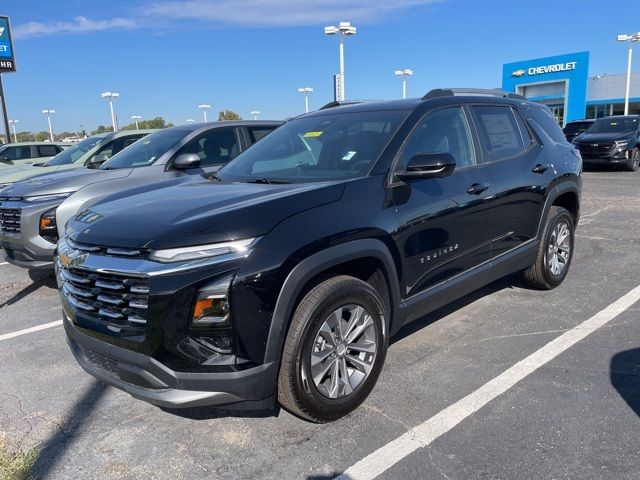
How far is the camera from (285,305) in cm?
254

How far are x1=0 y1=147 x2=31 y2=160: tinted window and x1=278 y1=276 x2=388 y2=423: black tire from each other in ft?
46.9

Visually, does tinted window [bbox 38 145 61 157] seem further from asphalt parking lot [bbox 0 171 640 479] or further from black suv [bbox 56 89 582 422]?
black suv [bbox 56 89 582 422]

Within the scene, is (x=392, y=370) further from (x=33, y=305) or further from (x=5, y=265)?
(x=5, y=265)

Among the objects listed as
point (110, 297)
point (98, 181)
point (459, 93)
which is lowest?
point (110, 297)

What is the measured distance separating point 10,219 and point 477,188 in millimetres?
4751

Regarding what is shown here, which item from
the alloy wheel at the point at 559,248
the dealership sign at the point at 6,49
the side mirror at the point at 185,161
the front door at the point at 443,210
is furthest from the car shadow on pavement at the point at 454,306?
the dealership sign at the point at 6,49

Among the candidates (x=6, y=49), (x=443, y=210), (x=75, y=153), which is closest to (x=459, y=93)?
(x=443, y=210)

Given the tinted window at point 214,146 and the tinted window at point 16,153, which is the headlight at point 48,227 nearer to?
the tinted window at point 214,146

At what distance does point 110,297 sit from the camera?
8.48 feet

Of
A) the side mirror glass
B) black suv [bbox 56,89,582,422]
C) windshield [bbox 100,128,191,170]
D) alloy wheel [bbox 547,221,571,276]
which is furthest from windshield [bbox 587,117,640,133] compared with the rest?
the side mirror glass

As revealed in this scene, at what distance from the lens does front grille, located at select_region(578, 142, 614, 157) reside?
15484 mm

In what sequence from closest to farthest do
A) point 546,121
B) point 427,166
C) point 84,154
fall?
point 427,166 → point 546,121 → point 84,154

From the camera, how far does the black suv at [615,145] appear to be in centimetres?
1545

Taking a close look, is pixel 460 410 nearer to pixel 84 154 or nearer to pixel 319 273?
pixel 319 273
